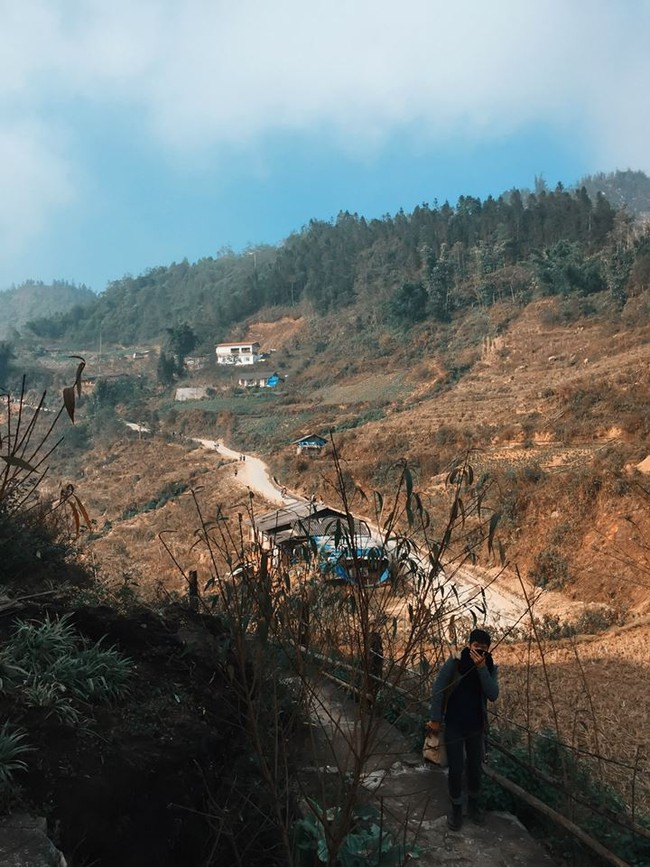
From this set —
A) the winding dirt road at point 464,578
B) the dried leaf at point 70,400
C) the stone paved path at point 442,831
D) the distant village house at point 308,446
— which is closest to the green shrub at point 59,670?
the stone paved path at point 442,831

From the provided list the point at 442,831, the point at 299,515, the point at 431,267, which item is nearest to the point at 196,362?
the point at 431,267

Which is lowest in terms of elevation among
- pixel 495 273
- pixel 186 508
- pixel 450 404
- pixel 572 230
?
pixel 186 508

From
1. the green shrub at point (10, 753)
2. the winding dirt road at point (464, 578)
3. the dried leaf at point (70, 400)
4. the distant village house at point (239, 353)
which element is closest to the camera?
the dried leaf at point (70, 400)

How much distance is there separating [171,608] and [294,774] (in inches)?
96.9

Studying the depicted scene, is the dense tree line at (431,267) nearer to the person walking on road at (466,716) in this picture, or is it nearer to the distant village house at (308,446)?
the distant village house at (308,446)

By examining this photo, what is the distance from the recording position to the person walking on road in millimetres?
4152

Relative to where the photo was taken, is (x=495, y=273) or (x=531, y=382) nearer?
(x=531, y=382)

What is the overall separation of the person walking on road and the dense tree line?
46519 mm

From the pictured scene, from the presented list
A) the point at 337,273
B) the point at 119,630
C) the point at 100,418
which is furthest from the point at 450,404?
the point at 337,273

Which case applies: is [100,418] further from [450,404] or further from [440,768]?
[440,768]

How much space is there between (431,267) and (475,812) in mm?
62677

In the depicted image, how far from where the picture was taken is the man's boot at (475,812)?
4293mm

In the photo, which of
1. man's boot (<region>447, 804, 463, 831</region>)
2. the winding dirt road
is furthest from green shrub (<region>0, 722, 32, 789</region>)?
man's boot (<region>447, 804, 463, 831</region>)

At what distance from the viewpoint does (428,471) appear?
27.3 m
